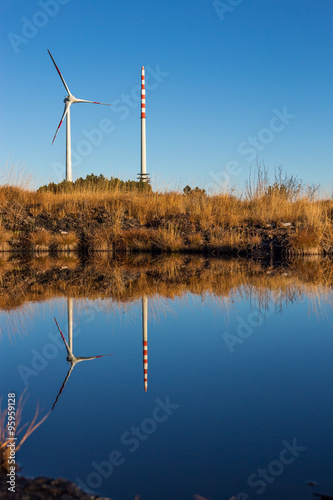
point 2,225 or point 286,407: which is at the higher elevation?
point 2,225

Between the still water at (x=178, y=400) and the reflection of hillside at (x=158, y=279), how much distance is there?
1781 mm

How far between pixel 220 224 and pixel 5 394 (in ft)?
49.3

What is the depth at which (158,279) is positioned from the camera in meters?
10.5

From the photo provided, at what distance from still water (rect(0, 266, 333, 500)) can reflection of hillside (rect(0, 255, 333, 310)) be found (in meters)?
1.78

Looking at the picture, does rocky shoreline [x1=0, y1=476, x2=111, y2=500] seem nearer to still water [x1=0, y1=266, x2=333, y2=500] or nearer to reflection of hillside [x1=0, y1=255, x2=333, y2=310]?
still water [x1=0, y1=266, x2=333, y2=500]

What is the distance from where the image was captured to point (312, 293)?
27.8 ft

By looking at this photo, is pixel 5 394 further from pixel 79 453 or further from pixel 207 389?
pixel 207 389

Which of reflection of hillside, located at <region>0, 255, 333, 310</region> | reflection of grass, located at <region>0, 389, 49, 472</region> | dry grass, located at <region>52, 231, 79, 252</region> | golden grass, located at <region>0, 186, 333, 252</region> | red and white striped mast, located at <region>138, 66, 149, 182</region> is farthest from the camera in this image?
red and white striped mast, located at <region>138, 66, 149, 182</region>

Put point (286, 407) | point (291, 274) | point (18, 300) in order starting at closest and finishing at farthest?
point (286, 407)
point (18, 300)
point (291, 274)

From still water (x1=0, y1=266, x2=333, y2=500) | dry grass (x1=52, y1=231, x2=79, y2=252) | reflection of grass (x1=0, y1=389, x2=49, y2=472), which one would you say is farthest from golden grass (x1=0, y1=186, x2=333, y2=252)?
reflection of grass (x1=0, y1=389, x2=49, y2=472)

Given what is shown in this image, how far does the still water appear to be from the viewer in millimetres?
2666

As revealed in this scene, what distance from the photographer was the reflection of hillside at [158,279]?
870 centimetres

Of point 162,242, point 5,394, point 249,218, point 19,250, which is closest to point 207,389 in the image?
point 5,394

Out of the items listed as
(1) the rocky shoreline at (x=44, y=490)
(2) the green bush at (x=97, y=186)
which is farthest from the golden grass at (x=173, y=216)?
(1) the rocky shoreline at (x=44, y=490)
